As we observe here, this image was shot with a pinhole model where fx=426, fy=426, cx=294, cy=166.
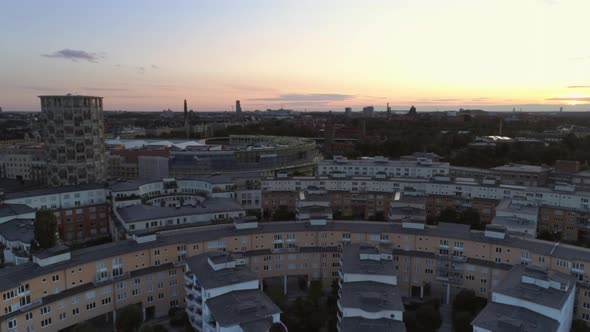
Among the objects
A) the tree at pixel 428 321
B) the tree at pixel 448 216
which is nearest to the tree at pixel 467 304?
the tree at pixel 428 321

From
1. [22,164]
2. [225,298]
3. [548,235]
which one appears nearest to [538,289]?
[225,298]

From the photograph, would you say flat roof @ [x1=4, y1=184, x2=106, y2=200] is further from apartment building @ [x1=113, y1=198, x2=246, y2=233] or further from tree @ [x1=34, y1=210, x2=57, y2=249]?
tree @ [x1=34, y1=210, x2=57, y2=249]

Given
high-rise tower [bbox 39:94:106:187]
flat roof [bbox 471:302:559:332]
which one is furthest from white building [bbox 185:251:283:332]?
high-rise tower [bbox 39:94:106:187]

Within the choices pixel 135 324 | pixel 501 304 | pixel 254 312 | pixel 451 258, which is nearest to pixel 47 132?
pixel 135 324

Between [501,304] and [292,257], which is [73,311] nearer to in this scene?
[292,257]

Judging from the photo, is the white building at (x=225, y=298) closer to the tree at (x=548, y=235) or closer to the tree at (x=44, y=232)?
the tree at (x=44, y=232)

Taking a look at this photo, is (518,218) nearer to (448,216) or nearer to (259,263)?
(448,216)
